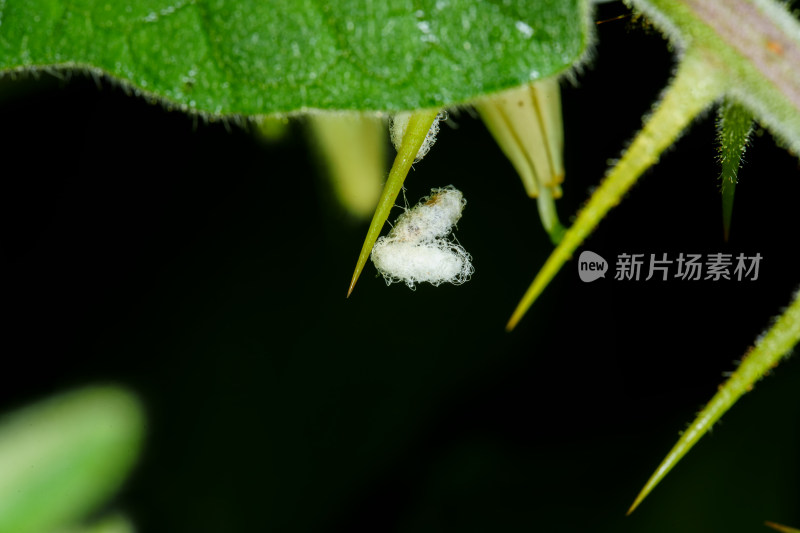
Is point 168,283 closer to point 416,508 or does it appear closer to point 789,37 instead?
point 416,508

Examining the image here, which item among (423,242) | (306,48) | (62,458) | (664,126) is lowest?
(664,126)

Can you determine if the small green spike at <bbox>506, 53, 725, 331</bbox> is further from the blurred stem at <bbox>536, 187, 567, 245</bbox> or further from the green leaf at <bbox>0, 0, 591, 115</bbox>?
the blurred stem at <bbox>536, 187, 567, 245</bbox>

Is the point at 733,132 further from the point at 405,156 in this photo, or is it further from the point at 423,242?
the point at 423,242

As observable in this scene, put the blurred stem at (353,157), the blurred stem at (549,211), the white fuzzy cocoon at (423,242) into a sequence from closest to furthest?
the blurred stem at (549,211) → the white fuzzy cocoon at (423,242) → the blurred stem at (353,157)

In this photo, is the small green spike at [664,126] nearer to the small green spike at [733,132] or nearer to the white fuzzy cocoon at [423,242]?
the small green spike at [733,132]

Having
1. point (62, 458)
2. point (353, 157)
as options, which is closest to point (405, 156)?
point (353, 157)

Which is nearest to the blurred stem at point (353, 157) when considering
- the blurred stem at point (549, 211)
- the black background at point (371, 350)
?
the black background at point (371, 350)
